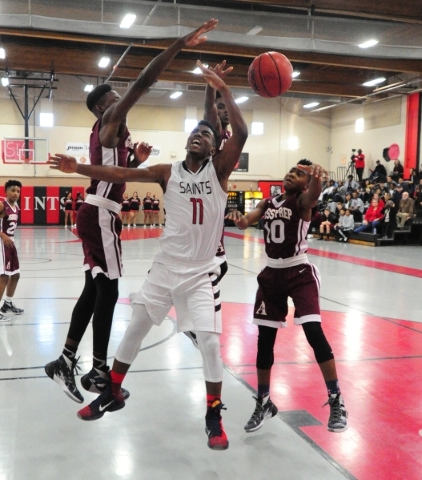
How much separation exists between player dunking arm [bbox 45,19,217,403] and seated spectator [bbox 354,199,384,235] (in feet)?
46.4

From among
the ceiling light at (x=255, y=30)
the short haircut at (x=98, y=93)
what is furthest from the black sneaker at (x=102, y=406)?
the ceiling light at (x=255, y=30)

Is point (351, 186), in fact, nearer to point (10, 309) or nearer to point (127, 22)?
point (127, 22)

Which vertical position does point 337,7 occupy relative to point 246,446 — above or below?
above

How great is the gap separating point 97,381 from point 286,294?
1.32 m

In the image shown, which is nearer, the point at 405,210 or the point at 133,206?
the point at 405,210

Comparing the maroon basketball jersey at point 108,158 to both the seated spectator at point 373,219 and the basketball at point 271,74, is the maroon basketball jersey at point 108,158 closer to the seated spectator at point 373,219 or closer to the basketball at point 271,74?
the basketball at point 271,74

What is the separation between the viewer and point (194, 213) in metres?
3.06

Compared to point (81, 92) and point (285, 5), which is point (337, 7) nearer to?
point (285, 5)

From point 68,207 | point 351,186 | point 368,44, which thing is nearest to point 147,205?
point 68,207

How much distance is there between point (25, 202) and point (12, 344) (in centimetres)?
2109

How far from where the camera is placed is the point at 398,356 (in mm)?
4684

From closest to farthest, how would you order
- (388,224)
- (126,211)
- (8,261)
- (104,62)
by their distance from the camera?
(8,261)
(388,224)
(104,62)
(126,211)

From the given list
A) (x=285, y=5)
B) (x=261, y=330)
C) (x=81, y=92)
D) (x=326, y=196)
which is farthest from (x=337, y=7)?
(x=81, y=92)

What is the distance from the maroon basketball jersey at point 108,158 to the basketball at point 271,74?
1217 mm
